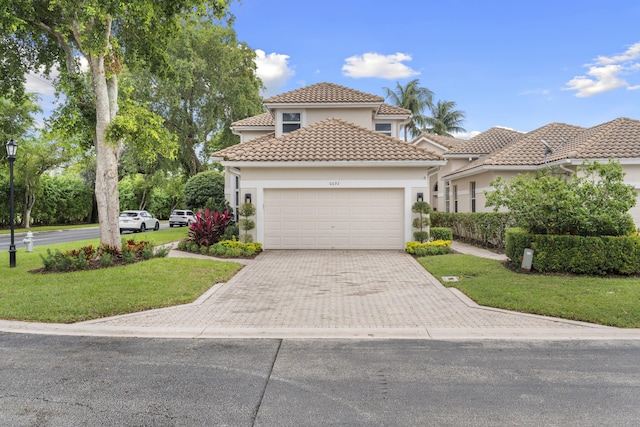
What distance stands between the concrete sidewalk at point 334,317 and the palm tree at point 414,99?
41.2m

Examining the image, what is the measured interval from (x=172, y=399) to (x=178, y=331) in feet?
8.20

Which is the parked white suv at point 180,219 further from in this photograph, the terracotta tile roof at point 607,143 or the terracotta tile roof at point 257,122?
the terracotta tile roof at point 607,143

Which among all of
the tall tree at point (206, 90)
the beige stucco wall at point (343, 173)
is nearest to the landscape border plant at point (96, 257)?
the beige stucco wall at point (343, 173)

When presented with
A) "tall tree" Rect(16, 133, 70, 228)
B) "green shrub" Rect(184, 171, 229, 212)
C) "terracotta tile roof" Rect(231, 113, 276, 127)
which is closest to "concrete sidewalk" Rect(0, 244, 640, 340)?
"terracotta tile roof" Rect(231, 113, 276, 127)

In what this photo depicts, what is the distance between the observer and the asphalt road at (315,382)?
12.6 ft

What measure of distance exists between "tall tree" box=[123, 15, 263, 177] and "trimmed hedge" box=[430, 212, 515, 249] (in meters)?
18.7

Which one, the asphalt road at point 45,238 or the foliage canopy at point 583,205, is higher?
the foliage canopy at point 583,205

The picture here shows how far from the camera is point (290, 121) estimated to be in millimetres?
20516

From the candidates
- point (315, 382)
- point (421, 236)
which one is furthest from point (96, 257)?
point (421, 236)

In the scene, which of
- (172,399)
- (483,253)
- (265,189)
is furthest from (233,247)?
(172,399)

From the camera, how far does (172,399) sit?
416 centimetres

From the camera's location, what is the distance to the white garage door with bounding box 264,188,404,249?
52.0ft

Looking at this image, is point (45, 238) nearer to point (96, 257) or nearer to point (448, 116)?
point (96, 257)

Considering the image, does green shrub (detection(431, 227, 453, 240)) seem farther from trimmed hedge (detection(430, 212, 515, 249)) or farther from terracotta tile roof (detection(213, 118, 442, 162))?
terracotta tile roof (detection(213, 118, 442, 162))
